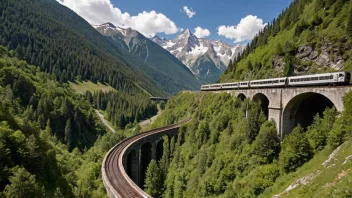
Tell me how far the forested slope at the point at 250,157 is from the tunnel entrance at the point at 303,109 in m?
3.10

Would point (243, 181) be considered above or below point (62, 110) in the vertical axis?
below

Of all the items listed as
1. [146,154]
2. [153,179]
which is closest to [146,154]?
[146,154]

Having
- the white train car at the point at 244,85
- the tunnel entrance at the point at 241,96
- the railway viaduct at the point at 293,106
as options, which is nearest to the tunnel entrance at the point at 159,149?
the tunnel entrance at the point at 241,96

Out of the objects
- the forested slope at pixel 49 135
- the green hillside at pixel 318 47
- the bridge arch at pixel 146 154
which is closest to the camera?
the forested slope at pixel 49 135

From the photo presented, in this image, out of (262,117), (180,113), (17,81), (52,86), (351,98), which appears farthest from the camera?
(52,86)

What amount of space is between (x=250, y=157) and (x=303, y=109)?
45.7 feet

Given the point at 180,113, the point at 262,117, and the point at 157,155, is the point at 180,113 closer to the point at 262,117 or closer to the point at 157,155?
the point at 157,155

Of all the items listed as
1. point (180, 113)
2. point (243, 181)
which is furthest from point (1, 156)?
Answer: point (180, 113)

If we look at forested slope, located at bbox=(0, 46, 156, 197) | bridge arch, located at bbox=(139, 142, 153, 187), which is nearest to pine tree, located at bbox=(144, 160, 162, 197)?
forested slope, located at bbox=(0, 46, 156, 197)

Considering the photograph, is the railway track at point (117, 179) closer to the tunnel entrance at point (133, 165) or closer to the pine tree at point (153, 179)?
the pine tree at point (153, 179)

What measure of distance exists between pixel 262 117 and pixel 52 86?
13902cm

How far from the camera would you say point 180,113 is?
10556cm

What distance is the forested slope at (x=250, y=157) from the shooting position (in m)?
25.1

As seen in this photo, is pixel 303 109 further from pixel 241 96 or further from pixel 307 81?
pixel 241 96
